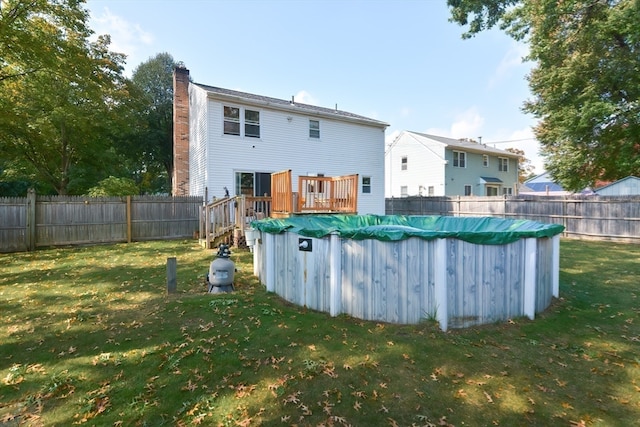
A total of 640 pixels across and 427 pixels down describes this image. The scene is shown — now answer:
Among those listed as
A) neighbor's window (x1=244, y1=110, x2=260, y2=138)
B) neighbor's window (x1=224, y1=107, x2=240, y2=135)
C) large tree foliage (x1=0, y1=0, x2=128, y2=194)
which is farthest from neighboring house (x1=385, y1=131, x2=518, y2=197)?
large tree foliage (x1=0, y1=0, x2=128, y2=194)

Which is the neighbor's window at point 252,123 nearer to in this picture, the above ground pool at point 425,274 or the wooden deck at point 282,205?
the wooden deck at point 282,205

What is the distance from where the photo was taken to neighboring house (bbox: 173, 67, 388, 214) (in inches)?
551

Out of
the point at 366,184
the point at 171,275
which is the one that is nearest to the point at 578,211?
the point at 366,184

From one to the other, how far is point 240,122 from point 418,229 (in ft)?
35.7

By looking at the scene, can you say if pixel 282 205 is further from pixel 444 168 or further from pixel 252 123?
pixel 444 168

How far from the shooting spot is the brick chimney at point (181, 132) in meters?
16.5

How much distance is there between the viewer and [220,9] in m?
11.6

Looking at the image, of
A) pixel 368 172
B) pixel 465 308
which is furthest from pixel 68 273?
pixel 368 172

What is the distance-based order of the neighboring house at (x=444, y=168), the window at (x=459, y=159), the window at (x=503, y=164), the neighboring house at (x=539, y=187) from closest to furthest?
the neighboring house at (x=444, y=168) → the window at (x=459, y=159) → the window at (x=503, y=164) → the neighboring house at (x=539, y=187)

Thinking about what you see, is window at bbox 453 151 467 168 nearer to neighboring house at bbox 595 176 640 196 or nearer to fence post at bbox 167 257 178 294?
neighboring house at bbox 595 176 640 196

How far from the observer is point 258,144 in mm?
15000

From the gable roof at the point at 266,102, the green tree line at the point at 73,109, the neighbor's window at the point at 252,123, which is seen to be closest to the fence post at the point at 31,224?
the green tree line at the point at 73,109

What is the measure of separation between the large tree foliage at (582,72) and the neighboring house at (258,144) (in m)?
7.40

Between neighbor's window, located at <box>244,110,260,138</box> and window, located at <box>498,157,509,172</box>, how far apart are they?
23273mm
